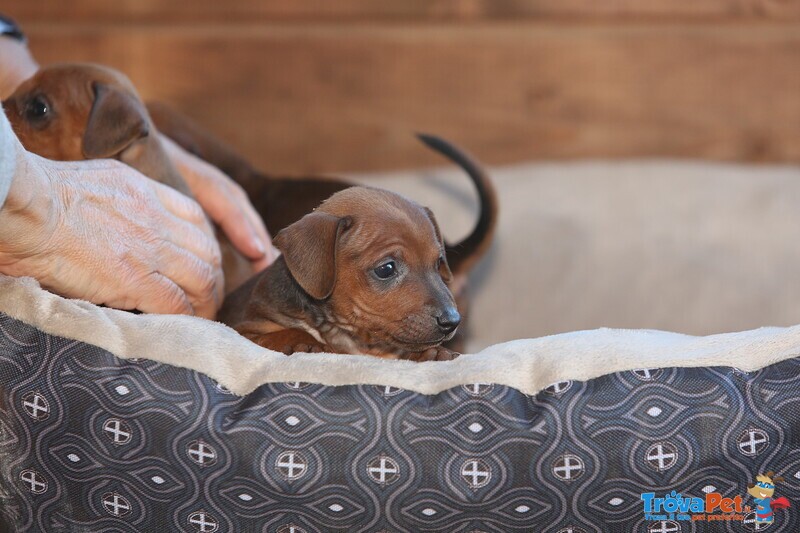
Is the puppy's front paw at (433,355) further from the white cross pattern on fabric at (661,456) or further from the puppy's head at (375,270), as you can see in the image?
the white cross pattern on fabric at (661,456)

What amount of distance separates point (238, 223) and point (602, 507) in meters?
1.37

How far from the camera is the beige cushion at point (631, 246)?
300 centimetres

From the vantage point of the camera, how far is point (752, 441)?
1.40 metres

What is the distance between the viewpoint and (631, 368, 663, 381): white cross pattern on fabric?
56.7 inches

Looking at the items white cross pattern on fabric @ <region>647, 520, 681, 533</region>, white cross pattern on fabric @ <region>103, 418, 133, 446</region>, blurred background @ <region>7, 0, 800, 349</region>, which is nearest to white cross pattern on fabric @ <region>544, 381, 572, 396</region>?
white cross pattern on fabric @ <region>647, 520, 681, 533</region>

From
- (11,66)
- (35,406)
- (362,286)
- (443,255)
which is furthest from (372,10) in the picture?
(35,406)

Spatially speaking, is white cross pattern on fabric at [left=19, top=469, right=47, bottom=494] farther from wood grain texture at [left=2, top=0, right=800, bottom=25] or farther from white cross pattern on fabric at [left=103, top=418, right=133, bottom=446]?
wood grain texture at [left=2, top=0, right=800, bottom=25]

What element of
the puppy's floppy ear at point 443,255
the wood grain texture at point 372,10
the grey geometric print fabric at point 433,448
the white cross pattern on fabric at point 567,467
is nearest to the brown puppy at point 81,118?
the puppy's floppy ear at point 443,255

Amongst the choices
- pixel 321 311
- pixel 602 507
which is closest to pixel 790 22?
pixel 321 311

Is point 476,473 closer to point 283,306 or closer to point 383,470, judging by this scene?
point 383,470

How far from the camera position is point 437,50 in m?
3.47

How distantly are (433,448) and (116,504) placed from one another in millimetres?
533

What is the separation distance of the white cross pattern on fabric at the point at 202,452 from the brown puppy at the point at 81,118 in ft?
3.13

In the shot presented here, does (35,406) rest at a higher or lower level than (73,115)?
lower
